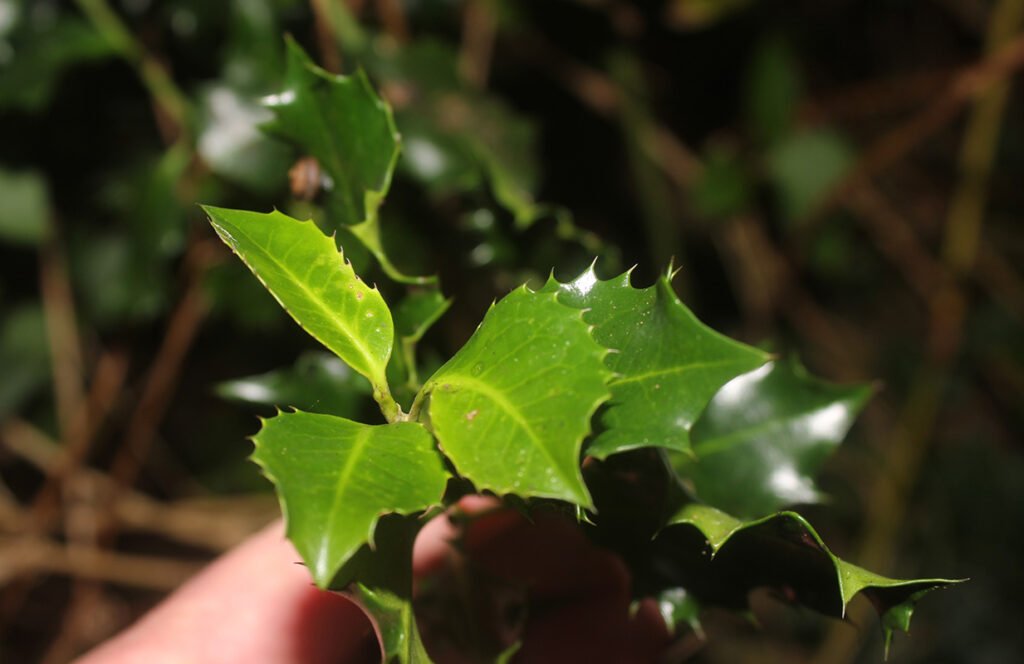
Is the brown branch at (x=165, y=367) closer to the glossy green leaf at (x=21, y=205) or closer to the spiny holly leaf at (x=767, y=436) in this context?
the glossy green leaf at (x=21, y=205)

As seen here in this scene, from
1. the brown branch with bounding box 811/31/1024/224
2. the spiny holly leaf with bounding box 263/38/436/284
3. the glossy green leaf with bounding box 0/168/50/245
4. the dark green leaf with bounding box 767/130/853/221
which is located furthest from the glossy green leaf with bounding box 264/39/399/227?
the brown branch with bounding box 811/31/1024/224

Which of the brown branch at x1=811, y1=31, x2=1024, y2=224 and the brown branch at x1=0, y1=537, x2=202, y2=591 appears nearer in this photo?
the brown branch at x1=0, y1=537, x2=202, y2=591

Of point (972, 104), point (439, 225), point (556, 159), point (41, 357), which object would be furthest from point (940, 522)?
point (41, 357)

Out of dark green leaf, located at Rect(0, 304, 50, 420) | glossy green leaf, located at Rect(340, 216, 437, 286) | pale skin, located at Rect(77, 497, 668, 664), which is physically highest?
glossy green leaf, located at Rect(340, 216, 437, 286)

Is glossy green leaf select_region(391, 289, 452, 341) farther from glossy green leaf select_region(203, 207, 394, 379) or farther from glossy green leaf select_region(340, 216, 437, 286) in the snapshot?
glossy green leaf select_region(203, 207, 394, 379)

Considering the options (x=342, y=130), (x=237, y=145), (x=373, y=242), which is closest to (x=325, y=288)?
(x=373, y=242)

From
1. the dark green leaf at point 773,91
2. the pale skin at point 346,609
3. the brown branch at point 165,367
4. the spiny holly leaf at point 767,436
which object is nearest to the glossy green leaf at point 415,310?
the pale skin at point 346,609
